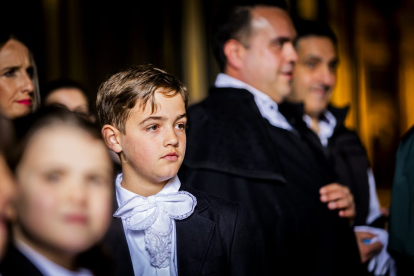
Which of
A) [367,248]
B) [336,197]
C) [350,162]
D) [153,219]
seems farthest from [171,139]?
[350,162]

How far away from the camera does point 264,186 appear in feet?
4.23

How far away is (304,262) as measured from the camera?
4.27ft

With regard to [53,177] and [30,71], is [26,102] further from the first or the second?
[53,177]

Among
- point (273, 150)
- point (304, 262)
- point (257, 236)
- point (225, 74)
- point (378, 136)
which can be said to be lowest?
point (378, 136)

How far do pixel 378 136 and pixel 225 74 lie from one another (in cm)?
297

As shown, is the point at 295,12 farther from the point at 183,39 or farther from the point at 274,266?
the point at 274,266

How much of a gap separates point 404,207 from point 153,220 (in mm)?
871

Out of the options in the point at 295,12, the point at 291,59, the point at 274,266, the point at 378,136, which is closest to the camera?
the point at 274,266

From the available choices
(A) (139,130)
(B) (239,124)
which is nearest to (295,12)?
(B) (239,124)

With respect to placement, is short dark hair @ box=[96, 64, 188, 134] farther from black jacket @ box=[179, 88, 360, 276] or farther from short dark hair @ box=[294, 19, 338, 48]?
short dark hair @ box=[294, 19, 338, 48]

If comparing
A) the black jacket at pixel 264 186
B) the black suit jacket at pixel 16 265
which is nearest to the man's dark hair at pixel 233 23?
the black jacket at pixel 264 186

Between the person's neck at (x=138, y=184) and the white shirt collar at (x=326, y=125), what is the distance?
4.80ft

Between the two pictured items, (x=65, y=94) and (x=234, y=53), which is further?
(x=234, y=53)

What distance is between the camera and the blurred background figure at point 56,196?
1.56ft
